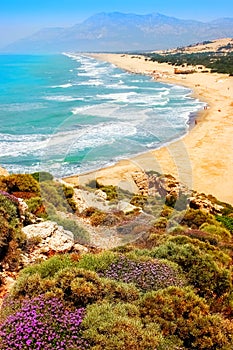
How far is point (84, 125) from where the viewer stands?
126 feet

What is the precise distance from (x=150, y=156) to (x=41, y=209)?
17831 millimetres

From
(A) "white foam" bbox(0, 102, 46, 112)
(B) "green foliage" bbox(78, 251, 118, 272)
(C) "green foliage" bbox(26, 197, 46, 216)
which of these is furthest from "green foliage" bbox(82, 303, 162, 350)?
(A) "white foam" bbox(0, 102, 46, 112)

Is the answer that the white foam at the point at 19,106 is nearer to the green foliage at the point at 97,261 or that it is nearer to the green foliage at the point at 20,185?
the green foliage at the point at 20,185

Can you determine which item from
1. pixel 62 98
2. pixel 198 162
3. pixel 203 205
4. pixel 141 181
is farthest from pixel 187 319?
pixel 62 98

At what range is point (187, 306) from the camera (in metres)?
4.98

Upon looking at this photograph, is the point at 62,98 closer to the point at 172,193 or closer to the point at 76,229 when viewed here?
the point at 172,193

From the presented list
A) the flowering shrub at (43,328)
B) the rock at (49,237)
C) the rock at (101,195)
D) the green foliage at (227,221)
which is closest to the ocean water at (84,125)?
the rock at (101,195)

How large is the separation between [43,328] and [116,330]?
0.79 meters

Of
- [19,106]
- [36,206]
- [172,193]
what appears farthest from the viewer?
[19,106]

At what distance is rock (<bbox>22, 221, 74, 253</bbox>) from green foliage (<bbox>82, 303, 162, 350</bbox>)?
3465mm

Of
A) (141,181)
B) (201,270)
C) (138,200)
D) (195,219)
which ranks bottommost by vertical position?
(141,181)

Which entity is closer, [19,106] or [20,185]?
[20,185]

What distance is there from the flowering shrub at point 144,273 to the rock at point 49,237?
2.21 m

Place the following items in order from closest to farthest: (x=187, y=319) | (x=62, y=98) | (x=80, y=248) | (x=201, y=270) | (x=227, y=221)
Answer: (x=187, y=319) → (x=201, y=270) → (x=80, y=248) → (x=227, y=221) → (x=62, y=98)
